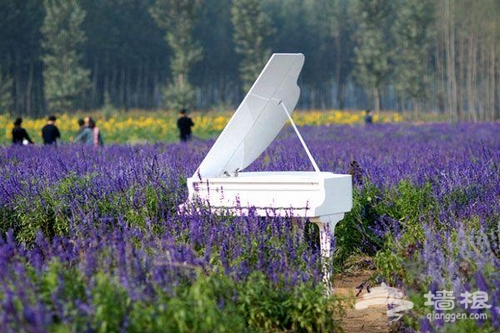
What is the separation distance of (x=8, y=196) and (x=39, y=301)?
4.73 meters

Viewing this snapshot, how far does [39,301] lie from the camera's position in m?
4.14

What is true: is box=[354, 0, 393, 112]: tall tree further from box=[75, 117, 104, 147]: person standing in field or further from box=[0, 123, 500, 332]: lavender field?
box=[0, 123, 500, 332]: lavender field

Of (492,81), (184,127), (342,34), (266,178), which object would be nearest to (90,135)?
(184,127)

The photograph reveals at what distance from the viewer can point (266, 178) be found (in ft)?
25.7

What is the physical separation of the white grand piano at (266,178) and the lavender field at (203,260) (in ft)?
0.87

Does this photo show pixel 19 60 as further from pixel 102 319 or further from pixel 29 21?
pixel 102 319

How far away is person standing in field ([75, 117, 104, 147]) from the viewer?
2080cm

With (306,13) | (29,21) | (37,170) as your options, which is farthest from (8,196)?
(306,13)

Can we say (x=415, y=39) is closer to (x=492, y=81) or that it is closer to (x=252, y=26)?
(x=252, y=26)

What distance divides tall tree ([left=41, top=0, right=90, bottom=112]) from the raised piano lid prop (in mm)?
46870

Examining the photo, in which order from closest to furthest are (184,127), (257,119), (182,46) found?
(257,119) < (184,127) < (182,46)
